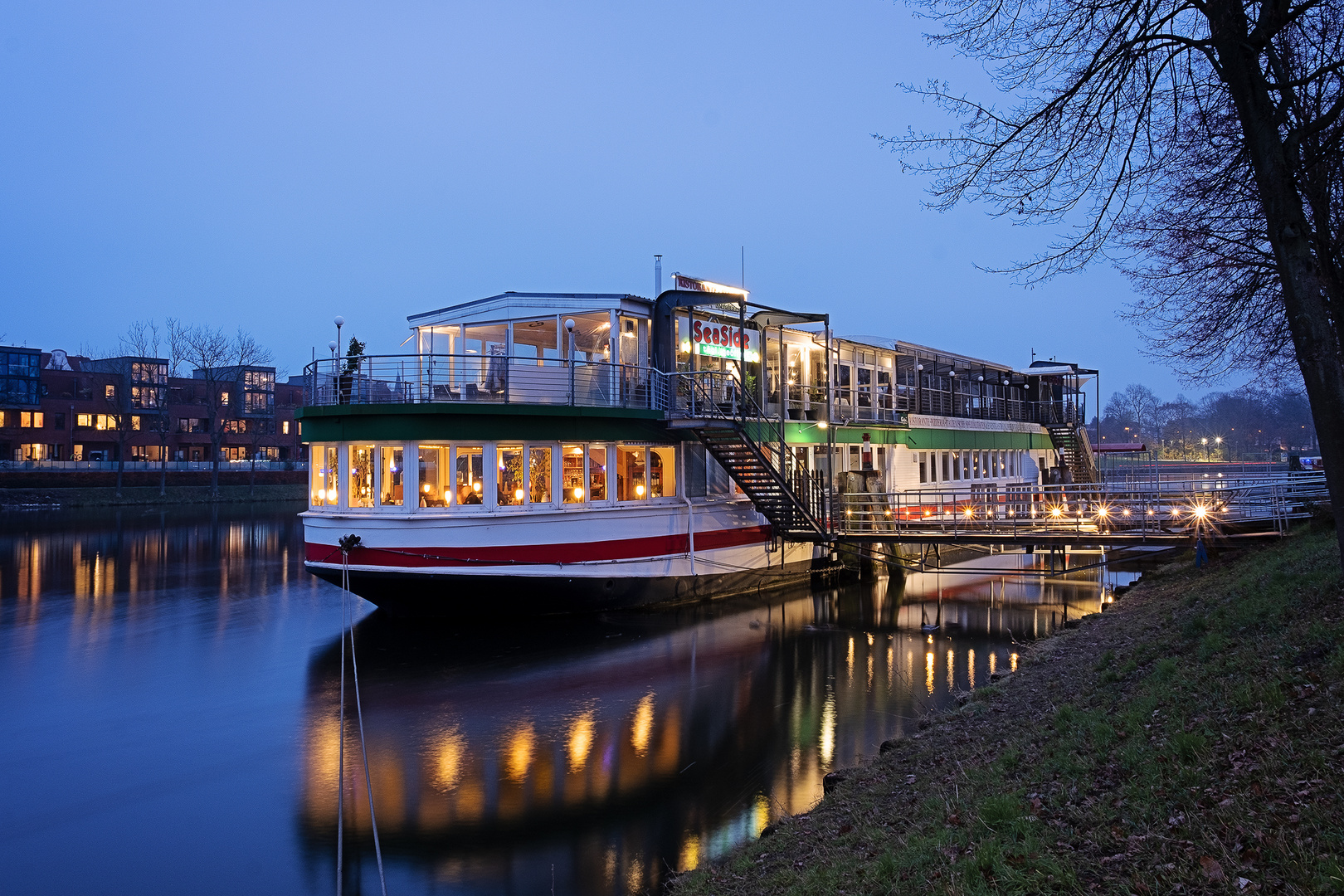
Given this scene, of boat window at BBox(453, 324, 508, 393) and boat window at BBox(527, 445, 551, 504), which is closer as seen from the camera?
boat window at BBox(527, 445, 551, 504)

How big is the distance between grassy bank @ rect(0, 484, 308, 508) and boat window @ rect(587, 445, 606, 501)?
54794 millimetres

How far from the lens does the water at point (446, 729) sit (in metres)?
9.27

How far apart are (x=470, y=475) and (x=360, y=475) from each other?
251 centimetres

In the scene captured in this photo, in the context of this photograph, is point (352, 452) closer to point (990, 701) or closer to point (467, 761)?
point (467, 761)

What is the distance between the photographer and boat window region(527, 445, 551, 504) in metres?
20.4

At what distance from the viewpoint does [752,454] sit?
23266mm

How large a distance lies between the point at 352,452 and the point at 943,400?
91.1 feet

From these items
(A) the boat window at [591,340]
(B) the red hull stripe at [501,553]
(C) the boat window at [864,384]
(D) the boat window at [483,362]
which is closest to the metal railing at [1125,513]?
(B) the red hull stripe at [501,553]

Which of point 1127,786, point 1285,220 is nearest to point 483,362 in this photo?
point 1285,220

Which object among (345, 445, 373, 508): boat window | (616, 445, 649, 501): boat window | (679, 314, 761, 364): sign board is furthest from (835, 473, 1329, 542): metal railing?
(345, 445, 373, 508): boat window

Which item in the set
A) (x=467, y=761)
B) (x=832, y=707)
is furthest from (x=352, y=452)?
(x=832, y=707)

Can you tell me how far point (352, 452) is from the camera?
20.0m

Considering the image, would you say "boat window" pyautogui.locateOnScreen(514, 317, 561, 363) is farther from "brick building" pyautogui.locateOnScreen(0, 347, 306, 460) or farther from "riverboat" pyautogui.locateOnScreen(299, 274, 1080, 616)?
"brick building" pyautogui.locateOnScreen(0, 347, 306, 460)

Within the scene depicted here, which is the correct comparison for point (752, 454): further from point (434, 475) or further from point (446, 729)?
point (446, 729)
